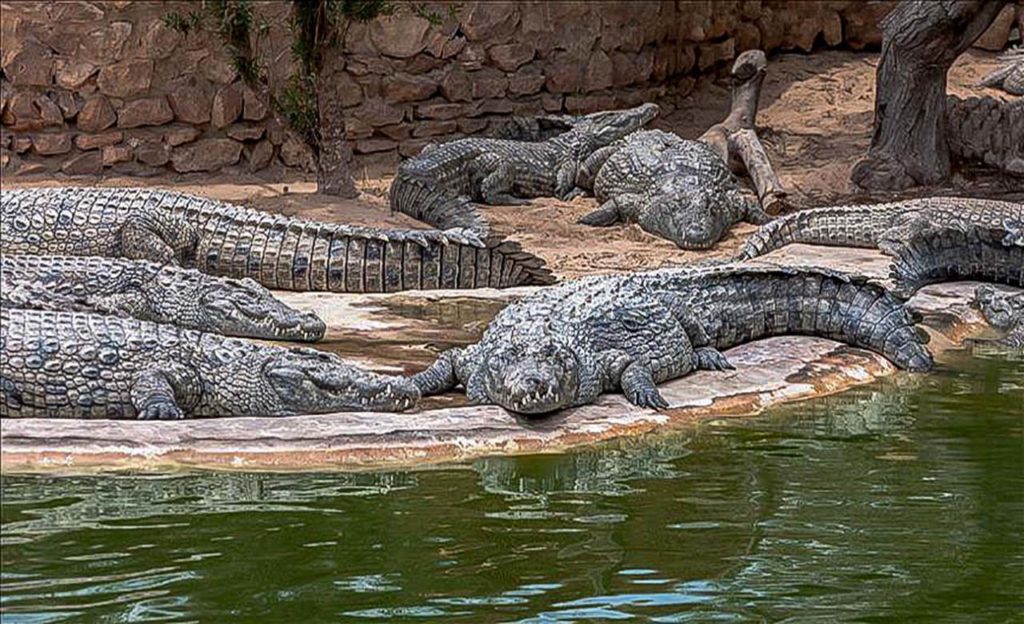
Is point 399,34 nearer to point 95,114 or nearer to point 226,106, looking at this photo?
point 226,106

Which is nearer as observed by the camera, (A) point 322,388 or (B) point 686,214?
(A) point 322,388

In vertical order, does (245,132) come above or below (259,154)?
above

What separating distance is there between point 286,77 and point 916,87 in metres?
4.39

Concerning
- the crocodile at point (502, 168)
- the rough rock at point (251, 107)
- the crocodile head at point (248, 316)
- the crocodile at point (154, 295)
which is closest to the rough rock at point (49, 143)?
the rough rock at point (251, 107)

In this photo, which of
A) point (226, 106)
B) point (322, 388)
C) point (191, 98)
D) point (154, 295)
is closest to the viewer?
point (322, 388)

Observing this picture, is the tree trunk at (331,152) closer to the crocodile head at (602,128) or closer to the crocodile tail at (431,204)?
the crocodile tail at (431,204)

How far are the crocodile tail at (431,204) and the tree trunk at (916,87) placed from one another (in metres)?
3.10

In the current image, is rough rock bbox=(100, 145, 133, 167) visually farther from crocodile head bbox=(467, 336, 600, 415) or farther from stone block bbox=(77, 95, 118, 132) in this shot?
crocodile head bbox=(467, 336, 600, 415)

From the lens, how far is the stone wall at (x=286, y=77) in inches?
456

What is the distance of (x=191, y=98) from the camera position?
11891mm

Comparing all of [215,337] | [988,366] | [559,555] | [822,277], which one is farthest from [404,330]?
[559,555]

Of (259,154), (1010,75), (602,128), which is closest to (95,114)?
(259,154)

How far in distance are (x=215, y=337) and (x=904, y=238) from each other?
427cm

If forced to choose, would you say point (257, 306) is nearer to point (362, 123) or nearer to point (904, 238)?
point (904, 238)
